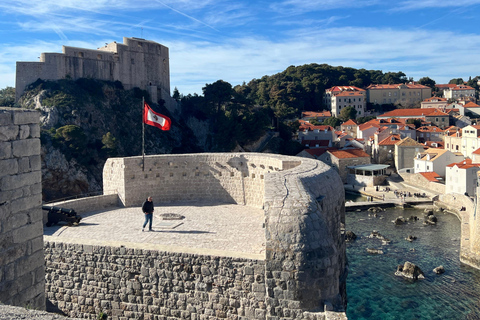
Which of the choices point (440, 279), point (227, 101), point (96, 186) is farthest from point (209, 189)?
point (227, 101)

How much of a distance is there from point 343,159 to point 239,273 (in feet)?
125

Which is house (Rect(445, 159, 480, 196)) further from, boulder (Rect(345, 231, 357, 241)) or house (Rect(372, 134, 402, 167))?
boulder (Rect(345, 231, 357, 241))

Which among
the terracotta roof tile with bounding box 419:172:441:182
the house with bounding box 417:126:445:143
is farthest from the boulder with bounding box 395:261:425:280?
the house with bounding box 417:126:445:143

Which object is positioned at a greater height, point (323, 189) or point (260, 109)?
point (260, 109)

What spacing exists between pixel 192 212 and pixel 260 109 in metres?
41.4

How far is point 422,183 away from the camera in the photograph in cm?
3834

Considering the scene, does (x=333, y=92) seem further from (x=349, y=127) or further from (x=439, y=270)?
(x=439, y=270)

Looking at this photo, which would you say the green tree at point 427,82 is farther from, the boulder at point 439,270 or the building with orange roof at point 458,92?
the boulder at point 439,270

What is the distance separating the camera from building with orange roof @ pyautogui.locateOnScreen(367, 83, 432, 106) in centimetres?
8275

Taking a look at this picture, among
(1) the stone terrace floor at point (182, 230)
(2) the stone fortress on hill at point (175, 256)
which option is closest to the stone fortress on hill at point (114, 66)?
(2) the stone fortress on hill at point (175, 256)

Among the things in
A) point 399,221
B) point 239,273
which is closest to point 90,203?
point 239,273

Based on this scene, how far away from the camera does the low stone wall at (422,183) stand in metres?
36.1

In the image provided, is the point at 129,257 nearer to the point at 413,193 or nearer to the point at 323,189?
the point at 323,189

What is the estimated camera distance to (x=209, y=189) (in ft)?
44.1
